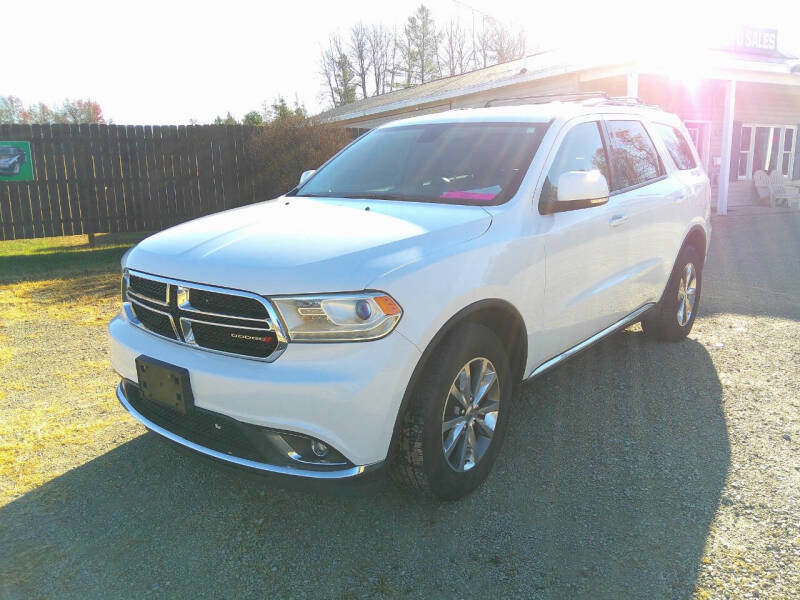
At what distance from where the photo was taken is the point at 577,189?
3.23 metres

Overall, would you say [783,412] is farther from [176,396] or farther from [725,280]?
[725,280]

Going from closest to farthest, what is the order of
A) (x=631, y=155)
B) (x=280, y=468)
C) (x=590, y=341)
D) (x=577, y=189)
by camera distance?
(x=280, y=468) → (x=577, y=189) → (x=590, y=341) → (x=631, y=155)

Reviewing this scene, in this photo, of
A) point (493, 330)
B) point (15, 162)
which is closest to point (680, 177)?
point (493, 330)

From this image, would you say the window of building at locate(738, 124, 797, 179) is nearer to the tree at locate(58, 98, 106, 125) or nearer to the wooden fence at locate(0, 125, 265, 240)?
the wooden fence at locate(0, 125, 265, 240)

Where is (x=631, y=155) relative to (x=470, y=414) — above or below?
above

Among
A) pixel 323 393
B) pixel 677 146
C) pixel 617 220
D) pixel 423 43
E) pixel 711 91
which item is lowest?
pixel 323 393

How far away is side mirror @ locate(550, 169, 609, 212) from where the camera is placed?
10.6 feet

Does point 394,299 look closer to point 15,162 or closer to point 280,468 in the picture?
point 280,468

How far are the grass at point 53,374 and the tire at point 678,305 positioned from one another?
396 centimetres

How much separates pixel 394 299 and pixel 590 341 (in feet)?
6.39

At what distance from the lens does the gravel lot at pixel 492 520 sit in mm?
2479

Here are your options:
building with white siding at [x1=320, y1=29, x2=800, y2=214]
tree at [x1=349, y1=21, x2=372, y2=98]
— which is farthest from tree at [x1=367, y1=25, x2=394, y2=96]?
building with white siding at [x1=320, y1=29, x2=800, y2=214]

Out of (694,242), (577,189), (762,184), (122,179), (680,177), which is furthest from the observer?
(762,184)

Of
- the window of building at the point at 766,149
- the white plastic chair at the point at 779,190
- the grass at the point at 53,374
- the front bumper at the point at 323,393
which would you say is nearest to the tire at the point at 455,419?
the front bumper at the point at 323,393
